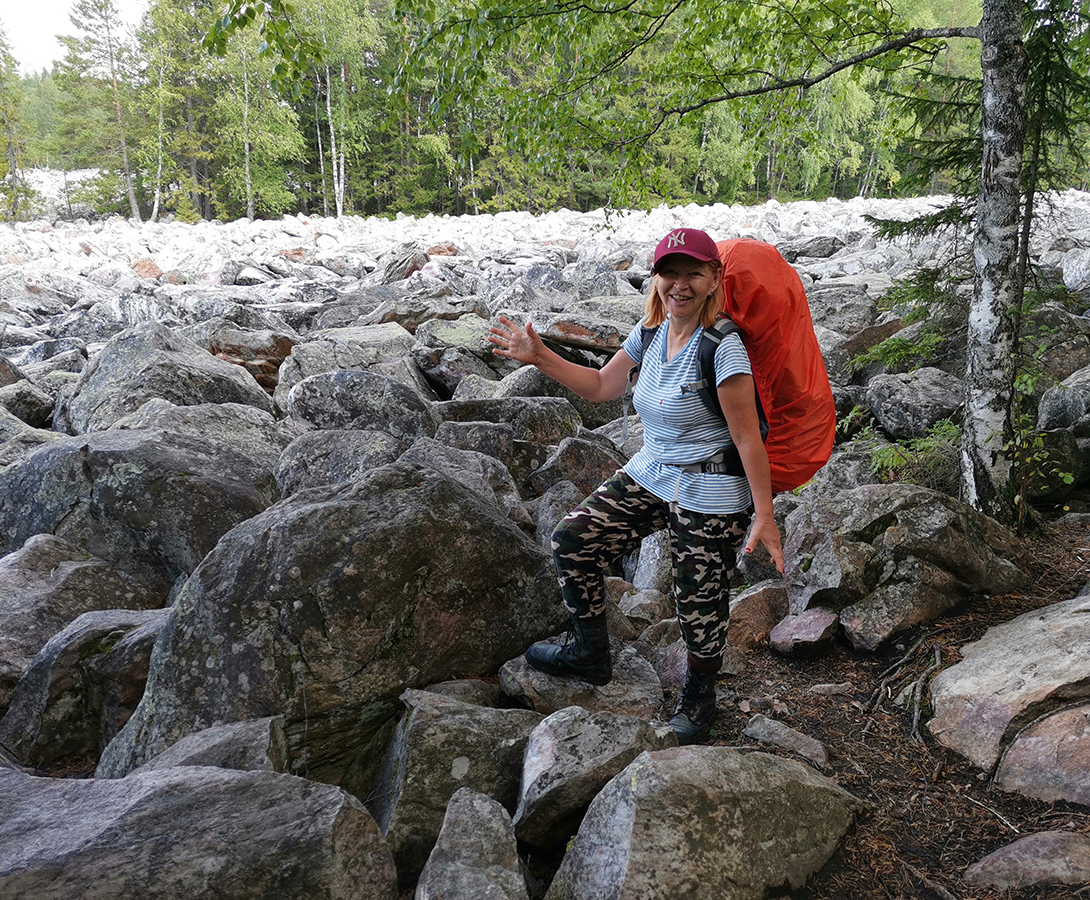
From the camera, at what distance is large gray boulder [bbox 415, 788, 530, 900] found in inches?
105

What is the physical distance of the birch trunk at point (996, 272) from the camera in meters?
5.12

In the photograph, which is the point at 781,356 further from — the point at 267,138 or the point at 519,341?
the point at 267,138

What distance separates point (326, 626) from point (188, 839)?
1349 mm

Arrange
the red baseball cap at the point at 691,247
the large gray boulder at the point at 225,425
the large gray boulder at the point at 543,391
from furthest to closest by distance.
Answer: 1. the large gray boulder at the point at 543,391
2. the large gray boulder at the point at 225,425
3. the red baseball cap at the point at 691,247

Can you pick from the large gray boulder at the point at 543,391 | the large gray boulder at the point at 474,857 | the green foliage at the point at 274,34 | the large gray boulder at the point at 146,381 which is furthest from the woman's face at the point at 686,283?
the large gray boulder at the point at 146,381

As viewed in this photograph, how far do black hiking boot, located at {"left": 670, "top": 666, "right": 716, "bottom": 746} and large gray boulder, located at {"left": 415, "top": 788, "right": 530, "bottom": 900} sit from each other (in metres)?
1.29

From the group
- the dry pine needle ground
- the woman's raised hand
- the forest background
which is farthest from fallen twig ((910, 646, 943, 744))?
the forest background

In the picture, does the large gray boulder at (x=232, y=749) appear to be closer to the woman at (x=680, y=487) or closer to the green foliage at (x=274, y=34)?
the woman at (x=680, y=487)

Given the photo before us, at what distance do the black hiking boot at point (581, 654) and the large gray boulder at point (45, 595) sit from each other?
362cm

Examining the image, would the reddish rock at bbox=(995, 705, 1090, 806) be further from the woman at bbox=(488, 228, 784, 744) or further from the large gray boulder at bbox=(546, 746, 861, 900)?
the woman at bbox=(488, 228, 784, 744)

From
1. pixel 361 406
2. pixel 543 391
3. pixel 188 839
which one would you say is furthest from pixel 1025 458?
pixel 361 406

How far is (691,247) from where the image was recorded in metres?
3.26

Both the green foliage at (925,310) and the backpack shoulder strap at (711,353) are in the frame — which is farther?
the green foliage at (925,310)

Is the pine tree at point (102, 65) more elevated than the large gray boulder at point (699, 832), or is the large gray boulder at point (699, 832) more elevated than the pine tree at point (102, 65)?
the pine tree at point (102, 65)
